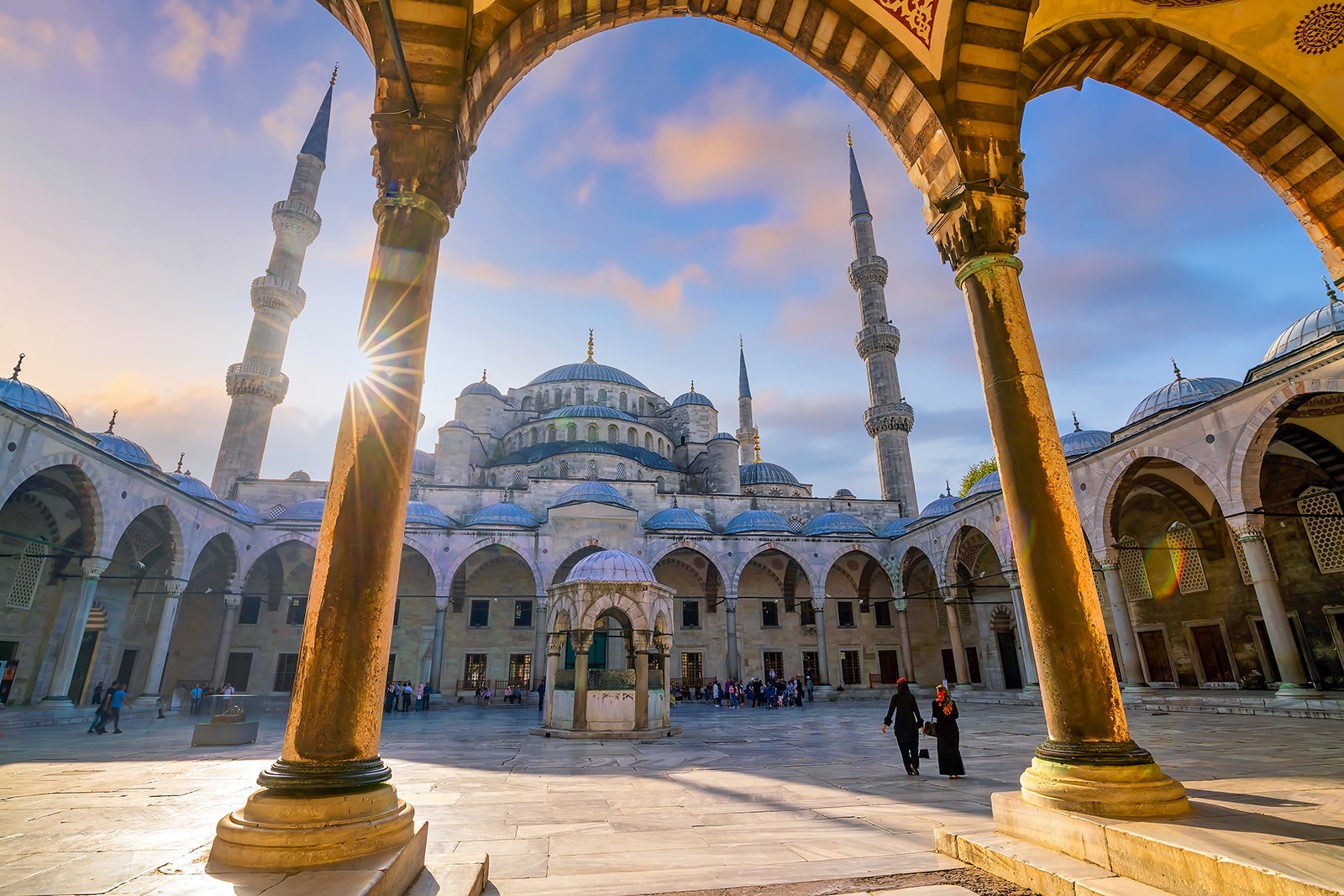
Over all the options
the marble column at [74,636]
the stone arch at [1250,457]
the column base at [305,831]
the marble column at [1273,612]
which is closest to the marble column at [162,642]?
the marble column at [74,636]

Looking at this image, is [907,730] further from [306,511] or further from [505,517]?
[306,511]

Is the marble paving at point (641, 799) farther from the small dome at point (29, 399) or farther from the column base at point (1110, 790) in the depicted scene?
the small dome at point (29, 399)

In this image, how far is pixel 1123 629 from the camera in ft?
46.8

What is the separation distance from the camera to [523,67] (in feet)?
15.8

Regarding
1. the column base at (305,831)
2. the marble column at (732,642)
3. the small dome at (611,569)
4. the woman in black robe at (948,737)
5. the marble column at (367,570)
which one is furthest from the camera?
the marble column at (732,642)

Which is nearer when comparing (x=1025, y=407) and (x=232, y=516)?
(x=1025, y=407)

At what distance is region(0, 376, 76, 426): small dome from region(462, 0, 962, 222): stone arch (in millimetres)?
17299

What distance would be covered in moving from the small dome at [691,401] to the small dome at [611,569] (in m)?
22.0

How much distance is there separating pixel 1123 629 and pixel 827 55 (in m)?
14.5

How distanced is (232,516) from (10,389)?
19.8ft

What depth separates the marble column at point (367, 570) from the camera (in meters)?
2.57

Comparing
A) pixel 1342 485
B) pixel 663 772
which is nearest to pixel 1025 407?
pixel 663 772

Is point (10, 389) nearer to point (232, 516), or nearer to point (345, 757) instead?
point (232, 516)

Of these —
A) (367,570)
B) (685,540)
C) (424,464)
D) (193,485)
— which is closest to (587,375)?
(424,464)
